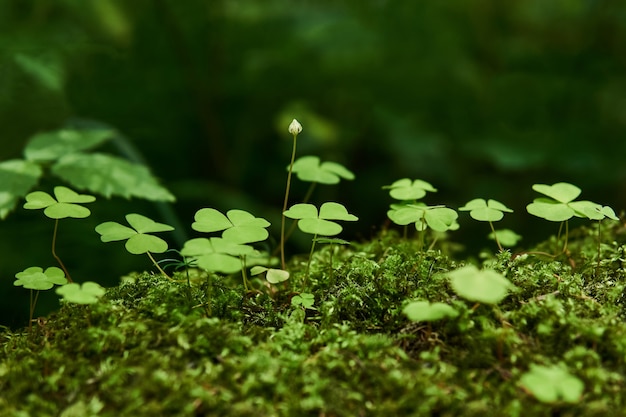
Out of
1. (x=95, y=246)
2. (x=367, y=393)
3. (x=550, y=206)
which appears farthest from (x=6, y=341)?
(x=95, y=246)

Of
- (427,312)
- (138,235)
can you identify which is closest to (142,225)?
(138,235)

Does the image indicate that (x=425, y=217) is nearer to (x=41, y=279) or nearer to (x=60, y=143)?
(x=41, y=279)

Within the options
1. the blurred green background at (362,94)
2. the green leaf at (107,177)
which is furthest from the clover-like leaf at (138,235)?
the blurred green background at (362,94)

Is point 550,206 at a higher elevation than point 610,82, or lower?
lower

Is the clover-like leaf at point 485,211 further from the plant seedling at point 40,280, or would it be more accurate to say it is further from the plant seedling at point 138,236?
the plant seedling at point 40,280


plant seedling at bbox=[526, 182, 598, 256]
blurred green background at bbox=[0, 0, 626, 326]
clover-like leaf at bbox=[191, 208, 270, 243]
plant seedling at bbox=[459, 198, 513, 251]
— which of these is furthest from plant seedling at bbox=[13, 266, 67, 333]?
blurred green background at bbox=[0, 0, 626, 326]

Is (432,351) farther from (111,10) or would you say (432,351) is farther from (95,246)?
(111,10)

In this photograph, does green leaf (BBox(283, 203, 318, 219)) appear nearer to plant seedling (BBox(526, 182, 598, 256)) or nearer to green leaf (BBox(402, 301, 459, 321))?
green leaf (BBox(402, 301, 459, 321))
